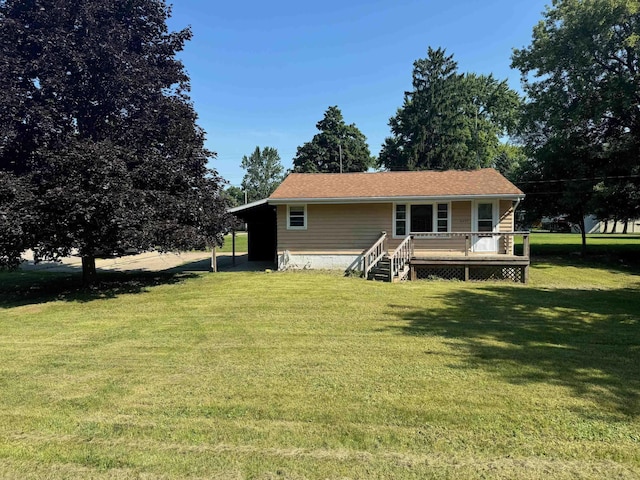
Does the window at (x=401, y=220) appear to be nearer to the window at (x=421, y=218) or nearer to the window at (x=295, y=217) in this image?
the window at (x=421, y=218)

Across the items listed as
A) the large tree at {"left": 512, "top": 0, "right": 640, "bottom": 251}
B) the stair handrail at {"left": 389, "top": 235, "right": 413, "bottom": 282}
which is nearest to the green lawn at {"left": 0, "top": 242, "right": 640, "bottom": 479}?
the stair handrail at {"left": 389, "top": 235, "right": 413, "bottom": 282}

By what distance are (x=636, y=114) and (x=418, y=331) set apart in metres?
20.5

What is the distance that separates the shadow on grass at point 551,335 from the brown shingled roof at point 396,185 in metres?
4.83

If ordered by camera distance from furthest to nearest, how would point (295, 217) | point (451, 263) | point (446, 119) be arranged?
point (446, 119) < point (295, 217) < point (451, 263)

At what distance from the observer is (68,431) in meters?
3.21

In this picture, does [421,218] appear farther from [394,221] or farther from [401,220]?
[394,221]

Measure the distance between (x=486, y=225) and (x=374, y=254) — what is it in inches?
168

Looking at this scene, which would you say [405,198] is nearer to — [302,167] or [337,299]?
[337,299]

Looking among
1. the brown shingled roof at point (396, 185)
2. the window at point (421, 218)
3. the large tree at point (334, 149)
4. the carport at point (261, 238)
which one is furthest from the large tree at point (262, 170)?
the window at point (421, 218)

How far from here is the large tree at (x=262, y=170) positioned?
86188 millimetres

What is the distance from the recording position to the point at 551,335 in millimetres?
5969

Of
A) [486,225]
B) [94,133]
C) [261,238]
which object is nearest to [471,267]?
[486,225]

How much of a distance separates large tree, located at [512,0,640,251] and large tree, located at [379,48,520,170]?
18.4 m

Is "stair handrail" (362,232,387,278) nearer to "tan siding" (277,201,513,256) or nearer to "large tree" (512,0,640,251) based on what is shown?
"tan siding" (277,201,513,256)
